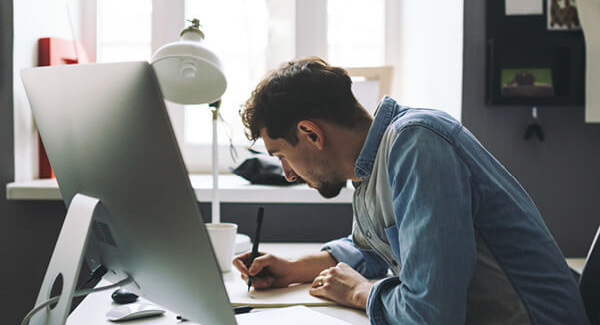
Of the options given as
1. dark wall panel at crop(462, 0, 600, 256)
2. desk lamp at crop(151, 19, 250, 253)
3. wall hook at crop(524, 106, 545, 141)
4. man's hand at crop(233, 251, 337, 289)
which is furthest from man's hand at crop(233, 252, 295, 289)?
wall hook at crop(524, 106, 545, 141)

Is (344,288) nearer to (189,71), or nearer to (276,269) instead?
(276,269)

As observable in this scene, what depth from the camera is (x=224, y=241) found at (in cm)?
116

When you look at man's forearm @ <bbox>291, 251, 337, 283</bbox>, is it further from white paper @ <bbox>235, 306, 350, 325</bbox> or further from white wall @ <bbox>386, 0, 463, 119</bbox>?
white wall @ <bbox>386, 0, 463, 119</bbox>

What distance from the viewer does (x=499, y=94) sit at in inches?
58.3

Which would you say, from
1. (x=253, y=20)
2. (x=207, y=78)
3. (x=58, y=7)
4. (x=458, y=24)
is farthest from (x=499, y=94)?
(x=58, y=7)

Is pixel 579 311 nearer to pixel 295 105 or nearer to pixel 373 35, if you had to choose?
pixel 295 105

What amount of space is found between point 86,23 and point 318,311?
5.28ft

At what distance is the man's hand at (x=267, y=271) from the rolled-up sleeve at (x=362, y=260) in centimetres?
15

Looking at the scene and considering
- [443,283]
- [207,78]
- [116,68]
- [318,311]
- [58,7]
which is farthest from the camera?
[58,7]

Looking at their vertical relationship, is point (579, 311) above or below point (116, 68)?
below

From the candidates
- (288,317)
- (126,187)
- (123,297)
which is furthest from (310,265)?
(126,187)

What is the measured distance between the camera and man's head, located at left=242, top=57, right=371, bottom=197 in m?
1.01

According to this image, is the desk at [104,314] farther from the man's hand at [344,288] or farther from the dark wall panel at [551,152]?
the dark wall panel at [551,152]

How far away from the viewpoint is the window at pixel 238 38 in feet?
6.61
